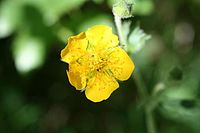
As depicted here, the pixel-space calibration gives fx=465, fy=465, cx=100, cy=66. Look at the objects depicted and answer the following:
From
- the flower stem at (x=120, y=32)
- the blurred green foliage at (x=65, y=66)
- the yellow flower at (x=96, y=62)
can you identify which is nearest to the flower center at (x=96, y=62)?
the yellow flower at (x=96, y=62)

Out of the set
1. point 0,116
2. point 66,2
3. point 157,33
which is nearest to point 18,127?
point 0,116

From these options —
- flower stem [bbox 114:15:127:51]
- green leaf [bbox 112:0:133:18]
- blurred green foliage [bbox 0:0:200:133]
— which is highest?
green leaf [bbox 112:0:133:18]

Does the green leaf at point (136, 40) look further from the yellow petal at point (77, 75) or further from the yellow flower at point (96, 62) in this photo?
the yellow petal at point (77, 75)

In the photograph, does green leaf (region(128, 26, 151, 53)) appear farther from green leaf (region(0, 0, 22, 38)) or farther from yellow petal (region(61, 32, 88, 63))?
green leaf (region(0, 0, 22, 38))

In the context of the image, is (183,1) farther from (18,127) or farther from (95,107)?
(18,127)

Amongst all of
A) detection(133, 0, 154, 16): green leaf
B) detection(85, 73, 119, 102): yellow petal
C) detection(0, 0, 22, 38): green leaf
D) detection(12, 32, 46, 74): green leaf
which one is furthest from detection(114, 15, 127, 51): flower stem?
detection(0, 0, 22, 38): green leaf
